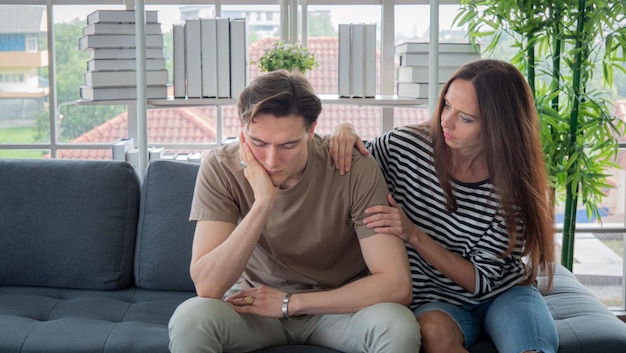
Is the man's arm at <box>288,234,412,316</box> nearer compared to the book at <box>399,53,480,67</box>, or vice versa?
the man's arm at <box>288,234,412,316</box>

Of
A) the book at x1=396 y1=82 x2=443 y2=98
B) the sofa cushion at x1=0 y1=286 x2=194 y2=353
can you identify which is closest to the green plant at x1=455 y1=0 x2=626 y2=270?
the book at x1=396 y1=82 x2=443 y2=98

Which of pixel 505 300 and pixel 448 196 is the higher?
pixel 448 196

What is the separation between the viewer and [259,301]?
7.42ft

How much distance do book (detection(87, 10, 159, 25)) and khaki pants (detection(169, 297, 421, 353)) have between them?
5.03ft

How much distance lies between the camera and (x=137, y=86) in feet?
11.0

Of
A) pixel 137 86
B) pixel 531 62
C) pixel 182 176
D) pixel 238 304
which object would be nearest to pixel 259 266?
pixel 238 304

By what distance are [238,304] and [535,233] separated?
867mm

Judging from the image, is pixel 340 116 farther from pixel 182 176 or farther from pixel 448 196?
pixel 448 196

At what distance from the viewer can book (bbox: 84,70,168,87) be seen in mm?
3348

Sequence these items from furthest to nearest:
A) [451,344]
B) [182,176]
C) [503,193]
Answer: [182,176] → [503,193] → [451,344]

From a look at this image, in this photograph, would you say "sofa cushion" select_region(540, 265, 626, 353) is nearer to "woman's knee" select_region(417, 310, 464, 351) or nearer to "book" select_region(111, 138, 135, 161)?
"woman's knee" select_region(417, 310, 464, 351)

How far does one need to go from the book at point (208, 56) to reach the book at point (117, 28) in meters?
0.18

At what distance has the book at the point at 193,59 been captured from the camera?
3.38 meters

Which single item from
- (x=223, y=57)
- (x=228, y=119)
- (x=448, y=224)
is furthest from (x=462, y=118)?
(x=228, y=119)
